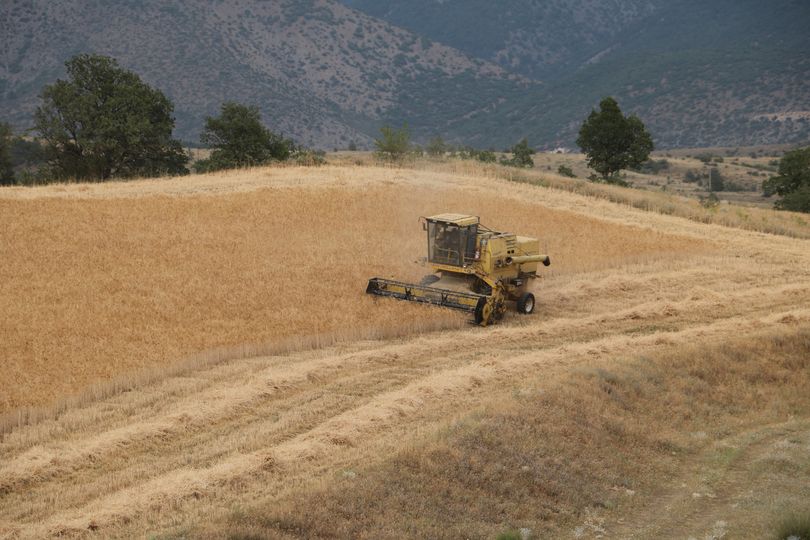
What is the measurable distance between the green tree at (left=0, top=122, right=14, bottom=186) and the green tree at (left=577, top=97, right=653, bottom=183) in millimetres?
39507

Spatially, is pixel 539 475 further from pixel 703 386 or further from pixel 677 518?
pixel 703 386

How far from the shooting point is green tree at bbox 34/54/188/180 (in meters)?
51.3

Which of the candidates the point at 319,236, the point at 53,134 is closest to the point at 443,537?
the point at 319,236

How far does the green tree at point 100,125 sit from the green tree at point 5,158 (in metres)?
4.49

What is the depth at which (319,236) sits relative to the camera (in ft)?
111

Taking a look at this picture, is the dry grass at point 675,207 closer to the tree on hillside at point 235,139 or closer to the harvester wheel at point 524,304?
the tree on hillside at point 235,139

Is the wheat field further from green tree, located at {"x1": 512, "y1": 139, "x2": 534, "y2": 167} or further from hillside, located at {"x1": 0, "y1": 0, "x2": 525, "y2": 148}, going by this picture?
hillside, located at {"x1": 0, "y1": 0, "x2": 525, "y2": 148}

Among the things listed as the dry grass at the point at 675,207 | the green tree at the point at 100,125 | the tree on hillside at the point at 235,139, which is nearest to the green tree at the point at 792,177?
the dry grass at the point at 675,207

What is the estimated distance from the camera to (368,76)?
158 meters

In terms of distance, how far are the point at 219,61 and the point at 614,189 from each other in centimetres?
9028

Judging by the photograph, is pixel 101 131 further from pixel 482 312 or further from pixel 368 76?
pixel 368 76

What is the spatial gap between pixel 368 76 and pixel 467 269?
13599 centimetres

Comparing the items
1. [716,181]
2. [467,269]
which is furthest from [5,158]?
[716,181]

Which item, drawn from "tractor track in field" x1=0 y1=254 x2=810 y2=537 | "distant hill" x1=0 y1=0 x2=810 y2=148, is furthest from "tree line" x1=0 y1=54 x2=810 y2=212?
"distant hill" x1=0 y1=0 x2=810 y2=148
